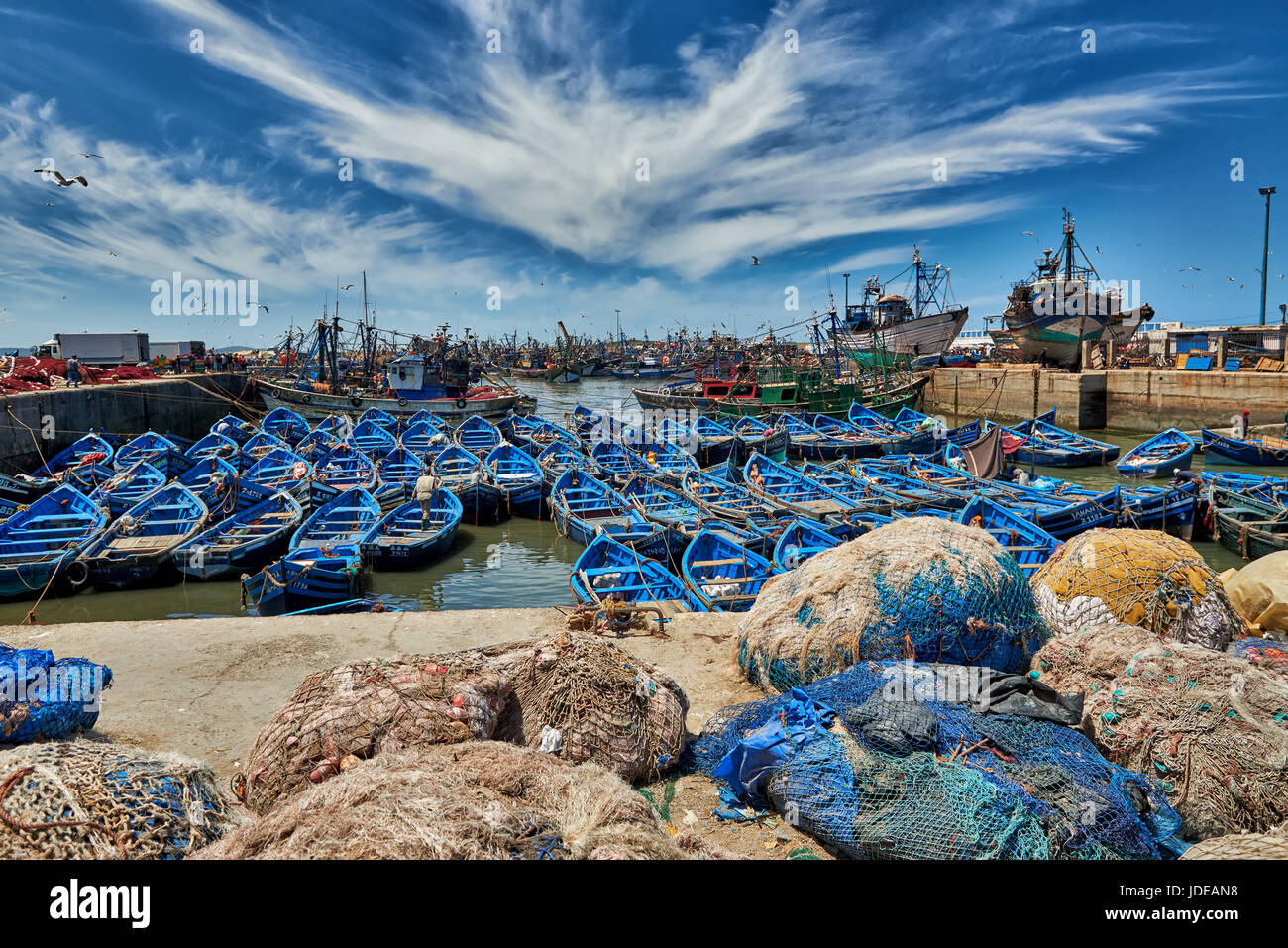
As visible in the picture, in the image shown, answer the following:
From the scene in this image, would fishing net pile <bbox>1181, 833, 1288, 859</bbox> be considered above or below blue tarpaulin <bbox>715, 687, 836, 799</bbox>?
above

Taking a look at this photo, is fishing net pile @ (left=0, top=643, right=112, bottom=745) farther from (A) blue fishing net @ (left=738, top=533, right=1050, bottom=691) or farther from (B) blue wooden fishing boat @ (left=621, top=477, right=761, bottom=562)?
(B) blue wooden fishing boat @ (left=621, top=477, right=761, bottom=562)

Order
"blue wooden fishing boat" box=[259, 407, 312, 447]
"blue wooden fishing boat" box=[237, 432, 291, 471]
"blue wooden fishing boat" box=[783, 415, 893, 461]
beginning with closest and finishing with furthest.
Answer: "blue wooden fishing boat" box=[237, 432, 291, 471] < "blue wooden fishing boat" box=[783, 415, 893, 461] < "blue wooden fishing boat" box=[259, 407, 312, 447]

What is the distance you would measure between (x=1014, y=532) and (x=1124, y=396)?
27.9 metres

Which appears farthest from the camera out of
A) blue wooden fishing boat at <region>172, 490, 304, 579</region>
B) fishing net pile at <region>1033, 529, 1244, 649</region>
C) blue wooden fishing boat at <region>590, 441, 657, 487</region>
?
blue wooden fishing boat at <region>590, 441, 657, 487</region>

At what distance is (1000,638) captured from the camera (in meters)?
5.31

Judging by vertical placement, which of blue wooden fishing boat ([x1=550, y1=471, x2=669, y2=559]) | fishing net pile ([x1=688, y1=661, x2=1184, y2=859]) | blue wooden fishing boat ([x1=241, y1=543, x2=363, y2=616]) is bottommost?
blue wooden fishing boat ([x1=241, y1=543, x2=363, y2=616])

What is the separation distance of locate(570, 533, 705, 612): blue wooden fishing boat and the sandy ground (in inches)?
87.3

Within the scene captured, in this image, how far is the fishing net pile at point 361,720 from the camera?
3.69 metres

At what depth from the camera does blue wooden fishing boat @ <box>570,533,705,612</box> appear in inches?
407

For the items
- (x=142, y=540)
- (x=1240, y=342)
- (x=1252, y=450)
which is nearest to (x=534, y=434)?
(x=142, y=540)

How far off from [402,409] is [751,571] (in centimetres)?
2946

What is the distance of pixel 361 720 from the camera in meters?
3.83

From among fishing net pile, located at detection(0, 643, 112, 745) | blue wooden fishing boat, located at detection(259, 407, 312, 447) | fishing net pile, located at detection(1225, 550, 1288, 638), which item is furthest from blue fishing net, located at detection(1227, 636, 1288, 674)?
blue wooden fishing boat, located at detection(259, 407, 312, 447)
